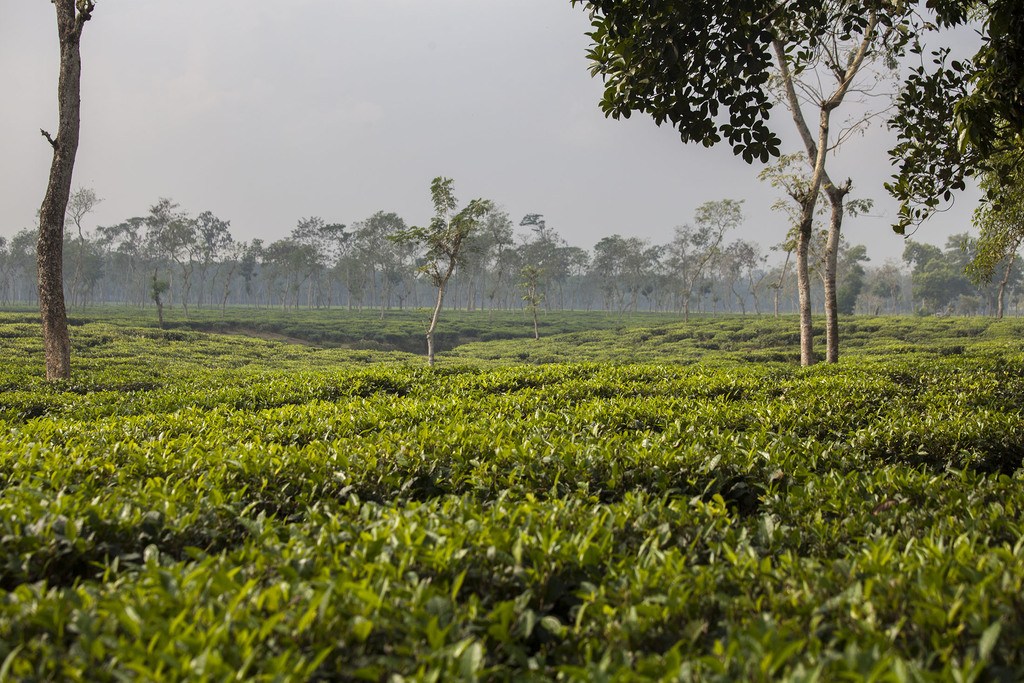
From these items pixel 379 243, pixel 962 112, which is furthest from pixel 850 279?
pixel 962 112

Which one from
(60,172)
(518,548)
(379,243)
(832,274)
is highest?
(379,243)

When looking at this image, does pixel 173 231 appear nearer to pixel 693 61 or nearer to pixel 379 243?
pixel 379 243

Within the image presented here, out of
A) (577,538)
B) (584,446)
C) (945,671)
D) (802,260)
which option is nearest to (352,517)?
(577,538)

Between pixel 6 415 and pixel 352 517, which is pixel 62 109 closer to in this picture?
pixel 6 415

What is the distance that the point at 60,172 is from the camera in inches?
440

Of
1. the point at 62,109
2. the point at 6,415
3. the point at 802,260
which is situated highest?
the point at 62,109

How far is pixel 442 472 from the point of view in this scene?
4180 mm

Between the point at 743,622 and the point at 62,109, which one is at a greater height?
the point at 62,109

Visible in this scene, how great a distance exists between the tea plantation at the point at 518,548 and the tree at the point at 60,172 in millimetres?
6875

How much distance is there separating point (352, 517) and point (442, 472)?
1.05 meters

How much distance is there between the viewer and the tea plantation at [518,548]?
1.85 m

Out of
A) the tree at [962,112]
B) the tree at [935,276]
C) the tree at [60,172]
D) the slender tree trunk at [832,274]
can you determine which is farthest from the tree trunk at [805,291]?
the tree at [935,276]

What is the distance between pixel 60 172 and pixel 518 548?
44.2 ft

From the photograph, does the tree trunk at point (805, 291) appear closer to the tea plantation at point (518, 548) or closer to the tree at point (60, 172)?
the tea plantation at point (518, 548)
